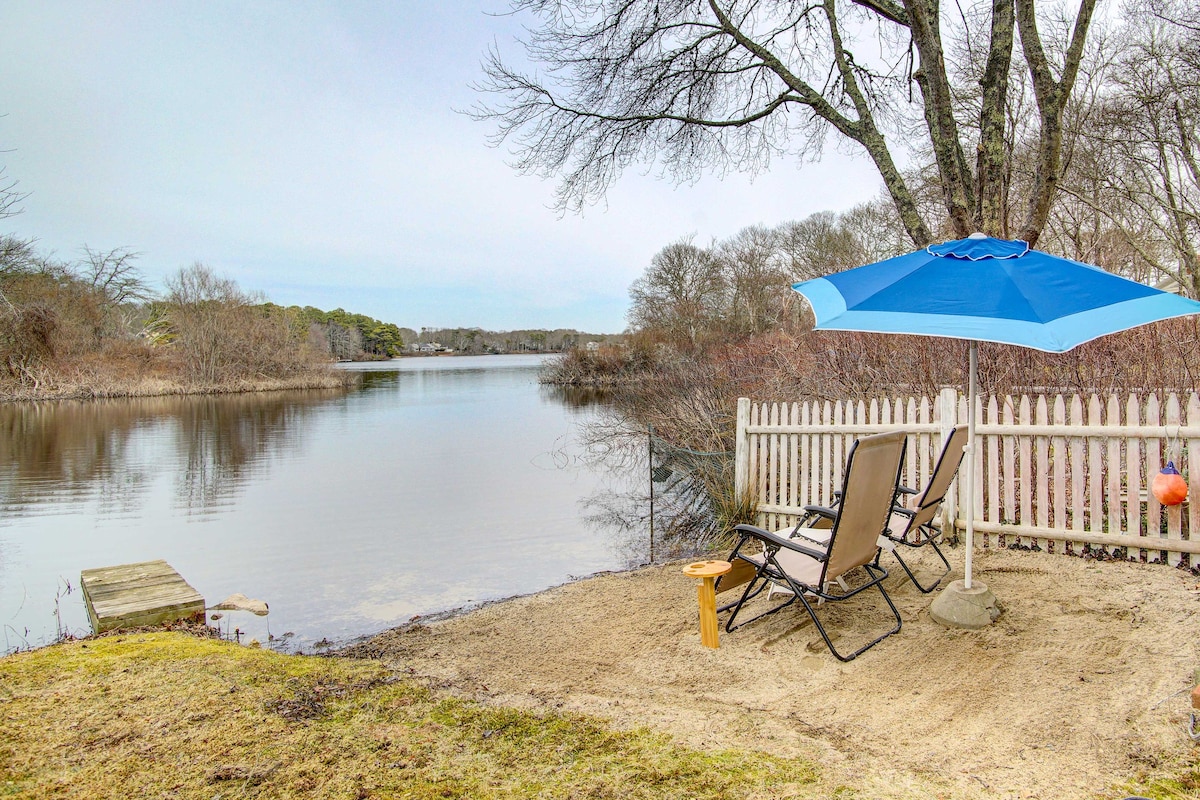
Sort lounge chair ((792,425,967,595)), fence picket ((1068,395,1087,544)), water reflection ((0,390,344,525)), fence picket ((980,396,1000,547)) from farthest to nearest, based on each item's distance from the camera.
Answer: water reflection ((0,390,344,525)) → fence picket ((980,396,1000,547)) → fence picket ((1068,395,1087,544)) → lounge chair ((792,425,967,595))

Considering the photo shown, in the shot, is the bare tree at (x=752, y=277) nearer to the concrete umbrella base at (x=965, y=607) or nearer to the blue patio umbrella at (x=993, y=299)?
the concrete umbrella base at (x=965, y=607)

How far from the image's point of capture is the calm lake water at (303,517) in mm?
6312

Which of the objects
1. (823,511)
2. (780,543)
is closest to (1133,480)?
(823,511)

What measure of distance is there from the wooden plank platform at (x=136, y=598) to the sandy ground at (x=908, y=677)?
1.65 metres

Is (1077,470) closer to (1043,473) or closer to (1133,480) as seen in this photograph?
(1043,473)

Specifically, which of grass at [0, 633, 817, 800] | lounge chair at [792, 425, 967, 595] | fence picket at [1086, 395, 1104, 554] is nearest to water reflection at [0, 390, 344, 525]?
grass at [0, 633, 817, 800]

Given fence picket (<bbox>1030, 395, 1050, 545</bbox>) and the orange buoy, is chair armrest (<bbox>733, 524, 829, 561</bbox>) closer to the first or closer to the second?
the orange buoy

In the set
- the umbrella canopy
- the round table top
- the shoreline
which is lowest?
the round table top

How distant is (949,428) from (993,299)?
3015 millimetres

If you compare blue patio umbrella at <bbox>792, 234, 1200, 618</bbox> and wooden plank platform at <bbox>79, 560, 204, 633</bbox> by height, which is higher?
blue patio umbrella at <bbox>792, 234, 1200, 618</bbox>

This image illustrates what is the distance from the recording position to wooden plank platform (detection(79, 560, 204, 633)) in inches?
191

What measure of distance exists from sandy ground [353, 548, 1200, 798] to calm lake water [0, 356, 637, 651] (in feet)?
5.64

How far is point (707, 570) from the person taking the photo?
12.6 ft

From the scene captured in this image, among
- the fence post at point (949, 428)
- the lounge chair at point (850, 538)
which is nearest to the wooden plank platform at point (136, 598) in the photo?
the lounge chair at point (850, 538)
